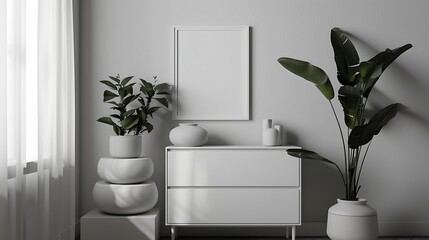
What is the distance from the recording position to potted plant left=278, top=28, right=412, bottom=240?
12.7 feet

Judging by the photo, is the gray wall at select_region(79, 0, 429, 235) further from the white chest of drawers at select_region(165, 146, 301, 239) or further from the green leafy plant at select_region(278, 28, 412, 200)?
the white chest of drawers at select_region(165, 146, 301, 239)

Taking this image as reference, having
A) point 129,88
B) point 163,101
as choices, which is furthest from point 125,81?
point 163,101

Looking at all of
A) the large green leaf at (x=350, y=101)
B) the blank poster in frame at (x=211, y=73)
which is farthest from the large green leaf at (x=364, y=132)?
the blank poster in frame at (x=211, y=73)

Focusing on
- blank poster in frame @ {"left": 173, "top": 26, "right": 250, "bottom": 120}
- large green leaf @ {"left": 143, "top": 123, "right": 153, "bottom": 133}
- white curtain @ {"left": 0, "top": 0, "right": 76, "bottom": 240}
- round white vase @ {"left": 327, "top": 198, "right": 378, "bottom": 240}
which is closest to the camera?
white curtain @ {"left": 0, "top": 0, "right": 76, "bottom": 240}

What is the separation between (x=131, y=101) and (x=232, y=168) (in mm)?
964

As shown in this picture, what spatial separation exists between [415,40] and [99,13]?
106 inches

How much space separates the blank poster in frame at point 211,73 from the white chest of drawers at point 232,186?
471 millimetres

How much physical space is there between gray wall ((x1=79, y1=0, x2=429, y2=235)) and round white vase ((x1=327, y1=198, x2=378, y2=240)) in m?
0.51

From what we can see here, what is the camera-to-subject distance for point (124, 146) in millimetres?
3996

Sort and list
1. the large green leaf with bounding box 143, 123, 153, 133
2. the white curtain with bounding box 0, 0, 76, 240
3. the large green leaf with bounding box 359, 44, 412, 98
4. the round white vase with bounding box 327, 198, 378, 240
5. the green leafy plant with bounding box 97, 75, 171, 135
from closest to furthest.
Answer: the white curtain with bounding box 0, 0, 76, 240 < the round white vase with bounding box 327, 198, 378, 240 < the large green leaf with bounding box 359, 44, 412, 98 < the green leafy plant with bounding box 97, 75, 171, 135 < the large green leaf with bounding box 143, 123, 153, 133

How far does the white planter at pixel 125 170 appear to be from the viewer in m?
3.92

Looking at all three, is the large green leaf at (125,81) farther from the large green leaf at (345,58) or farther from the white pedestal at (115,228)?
the large green leaf at (345,58)

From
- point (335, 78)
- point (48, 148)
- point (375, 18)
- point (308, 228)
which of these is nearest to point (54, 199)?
point (48, 148)

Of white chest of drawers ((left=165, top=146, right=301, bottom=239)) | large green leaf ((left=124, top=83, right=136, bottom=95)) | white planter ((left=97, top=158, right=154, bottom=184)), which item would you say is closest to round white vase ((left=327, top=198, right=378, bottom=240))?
white chest of drawers ((left=165, top=146, right=301, bottom=239))
